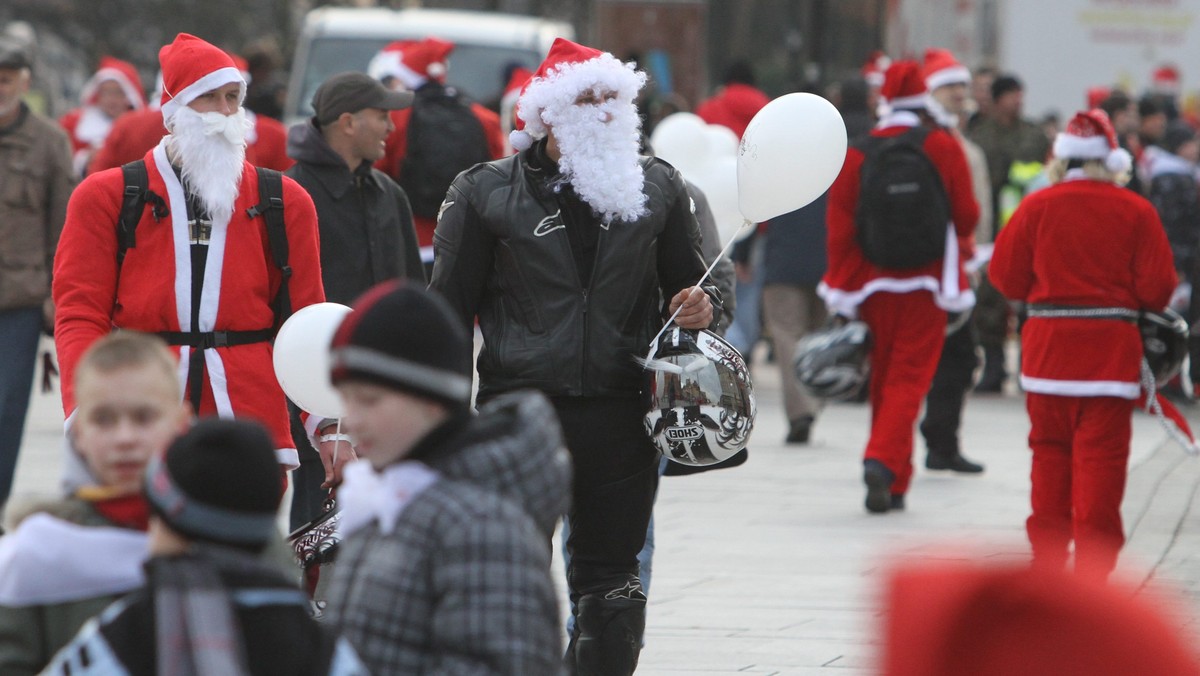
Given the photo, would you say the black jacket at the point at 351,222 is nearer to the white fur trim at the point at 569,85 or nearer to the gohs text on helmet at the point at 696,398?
the white fur trim at the point at 569,85

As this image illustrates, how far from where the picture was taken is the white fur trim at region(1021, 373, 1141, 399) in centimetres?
698

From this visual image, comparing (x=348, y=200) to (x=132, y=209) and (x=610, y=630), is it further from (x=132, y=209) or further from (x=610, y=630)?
(x=610, y=630)

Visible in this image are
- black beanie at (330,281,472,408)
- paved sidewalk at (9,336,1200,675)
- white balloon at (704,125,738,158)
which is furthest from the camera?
white balloon at (704,125,738,158)

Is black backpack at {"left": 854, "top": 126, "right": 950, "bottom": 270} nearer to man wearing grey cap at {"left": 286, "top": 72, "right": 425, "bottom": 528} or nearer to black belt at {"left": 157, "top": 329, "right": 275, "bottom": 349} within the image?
man wearing grey cap at {"left": 286, "top": 72, "right": 425, "bottom": 528}

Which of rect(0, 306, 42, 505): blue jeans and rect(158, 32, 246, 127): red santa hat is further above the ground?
rect(158, 32, 246, 127): red santa hat

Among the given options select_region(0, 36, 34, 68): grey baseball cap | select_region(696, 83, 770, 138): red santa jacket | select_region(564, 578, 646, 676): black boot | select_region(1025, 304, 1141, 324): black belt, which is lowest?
select_region(564, 578, 646, 676): black boot

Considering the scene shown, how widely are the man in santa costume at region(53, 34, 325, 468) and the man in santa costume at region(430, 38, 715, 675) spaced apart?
1.59 feet

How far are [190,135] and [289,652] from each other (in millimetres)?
2595

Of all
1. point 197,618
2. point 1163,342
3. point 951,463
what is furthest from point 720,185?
point 197,618

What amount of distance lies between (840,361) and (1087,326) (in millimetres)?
1973

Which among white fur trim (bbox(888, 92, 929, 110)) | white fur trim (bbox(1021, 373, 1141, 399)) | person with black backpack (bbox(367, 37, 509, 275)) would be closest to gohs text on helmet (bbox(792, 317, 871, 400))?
white fur trim (bbox(888, 92, 929, 110))

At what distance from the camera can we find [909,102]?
9.15m

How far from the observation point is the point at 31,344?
820cm

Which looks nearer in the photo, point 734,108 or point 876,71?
point 734,108
